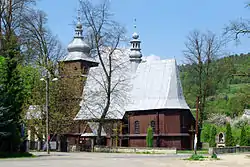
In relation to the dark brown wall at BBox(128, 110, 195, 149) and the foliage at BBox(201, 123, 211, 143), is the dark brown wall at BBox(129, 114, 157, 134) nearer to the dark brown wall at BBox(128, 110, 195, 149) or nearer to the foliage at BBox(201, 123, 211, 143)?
the dark brown wall at BBox(128, 110, 195, 149)

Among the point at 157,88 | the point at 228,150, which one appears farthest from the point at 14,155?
the point at 157,88

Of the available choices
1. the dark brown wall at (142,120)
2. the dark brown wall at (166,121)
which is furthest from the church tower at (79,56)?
the dark brown wall at (166,121)

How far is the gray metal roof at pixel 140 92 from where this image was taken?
52469 mm

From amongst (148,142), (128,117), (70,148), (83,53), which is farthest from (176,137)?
(83,53)

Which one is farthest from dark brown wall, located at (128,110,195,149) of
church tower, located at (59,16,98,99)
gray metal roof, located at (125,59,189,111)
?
church tower, located at (59,16,98,99)

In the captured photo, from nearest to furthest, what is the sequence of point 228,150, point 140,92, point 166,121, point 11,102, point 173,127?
1. point 11,102
2. point 228,150
3. point 173,127
4. point 166,121
5. point 140,92

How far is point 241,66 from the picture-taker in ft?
126

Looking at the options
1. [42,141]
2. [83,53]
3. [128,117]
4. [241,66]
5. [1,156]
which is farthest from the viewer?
[83,53]

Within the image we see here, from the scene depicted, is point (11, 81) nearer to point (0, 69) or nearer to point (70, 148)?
point (0, 69)

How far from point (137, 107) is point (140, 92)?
2175 mm

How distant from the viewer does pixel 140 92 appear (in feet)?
182

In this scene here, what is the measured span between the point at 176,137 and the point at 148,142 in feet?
10.8

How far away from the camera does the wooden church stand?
169 ft

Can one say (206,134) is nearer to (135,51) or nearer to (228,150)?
(135,51)
